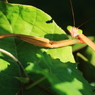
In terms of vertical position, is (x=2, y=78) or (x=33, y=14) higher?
(x=33, y=14)

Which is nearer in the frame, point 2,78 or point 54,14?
point 2,78

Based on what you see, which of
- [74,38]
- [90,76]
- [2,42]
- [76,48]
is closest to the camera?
[2,42]

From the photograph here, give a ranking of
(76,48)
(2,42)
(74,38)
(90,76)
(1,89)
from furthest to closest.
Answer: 1. (90,76)
2. (76,48)
3. (74,38)
4. (2,42)
5. (1,89)

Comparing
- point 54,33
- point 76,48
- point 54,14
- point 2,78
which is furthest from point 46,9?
point 2,78

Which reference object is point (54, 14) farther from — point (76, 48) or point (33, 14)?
point (33, 14)

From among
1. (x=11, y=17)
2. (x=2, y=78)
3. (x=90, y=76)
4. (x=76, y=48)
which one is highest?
(x=11, y=17)

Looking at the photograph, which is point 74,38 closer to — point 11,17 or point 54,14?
point 11,17
